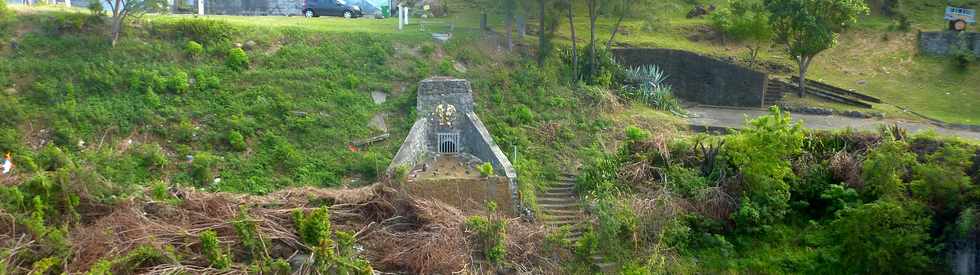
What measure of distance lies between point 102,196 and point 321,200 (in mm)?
3813

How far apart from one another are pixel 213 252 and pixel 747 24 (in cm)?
1738

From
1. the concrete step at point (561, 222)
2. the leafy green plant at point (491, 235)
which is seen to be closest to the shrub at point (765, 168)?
the concrete step at point (561, 222)

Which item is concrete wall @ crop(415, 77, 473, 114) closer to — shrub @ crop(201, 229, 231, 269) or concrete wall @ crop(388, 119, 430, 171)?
concrete wall @ crop(388, 119, 430, 171)

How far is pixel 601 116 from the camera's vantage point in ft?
65.3

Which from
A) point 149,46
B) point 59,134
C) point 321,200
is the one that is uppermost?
point 149,46

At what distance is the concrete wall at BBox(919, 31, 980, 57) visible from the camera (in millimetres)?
24906

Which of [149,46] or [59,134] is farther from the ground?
[149,46]

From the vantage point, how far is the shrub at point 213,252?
1271 centimetres

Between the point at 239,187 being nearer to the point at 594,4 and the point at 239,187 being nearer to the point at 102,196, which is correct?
the point at 102,196

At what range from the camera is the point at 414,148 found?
669 inches

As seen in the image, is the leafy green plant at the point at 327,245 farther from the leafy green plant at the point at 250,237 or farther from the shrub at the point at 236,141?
the shrub at the point at 236,141

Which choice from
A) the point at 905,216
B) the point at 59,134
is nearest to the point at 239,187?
the point at 59,134

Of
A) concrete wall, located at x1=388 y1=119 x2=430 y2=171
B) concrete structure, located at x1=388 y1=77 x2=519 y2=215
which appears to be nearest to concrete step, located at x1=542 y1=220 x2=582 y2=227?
concrete structure, located at x1=388 y1=77 x2=519 y2=215

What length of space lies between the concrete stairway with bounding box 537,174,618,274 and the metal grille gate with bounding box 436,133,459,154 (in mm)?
2348
